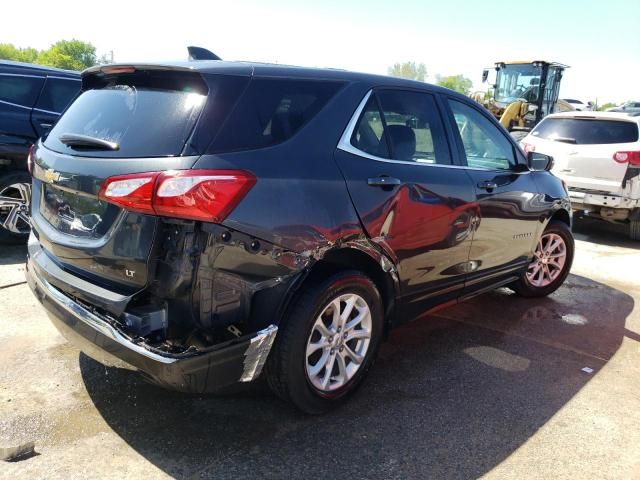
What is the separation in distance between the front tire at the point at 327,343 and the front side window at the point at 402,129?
777 mm

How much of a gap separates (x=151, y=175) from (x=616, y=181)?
706cm

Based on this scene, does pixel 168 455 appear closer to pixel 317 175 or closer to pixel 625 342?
pixel 317 175

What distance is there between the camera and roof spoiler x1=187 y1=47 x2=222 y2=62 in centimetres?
307

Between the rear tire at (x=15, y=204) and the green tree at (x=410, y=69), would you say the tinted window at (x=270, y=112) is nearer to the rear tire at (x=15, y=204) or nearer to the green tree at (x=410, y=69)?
the rear tire at (x=15, y=204)

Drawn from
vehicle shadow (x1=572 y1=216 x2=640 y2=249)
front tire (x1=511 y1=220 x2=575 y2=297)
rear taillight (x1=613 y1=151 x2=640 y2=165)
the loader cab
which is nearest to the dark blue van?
front tire (x1=511 y1=220 x2=575 y2=297)

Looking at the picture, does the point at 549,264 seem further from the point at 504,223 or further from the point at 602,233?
the point at 602,233

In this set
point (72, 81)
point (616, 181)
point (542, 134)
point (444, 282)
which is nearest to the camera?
point (444, 282)

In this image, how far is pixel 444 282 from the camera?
12.2 ft

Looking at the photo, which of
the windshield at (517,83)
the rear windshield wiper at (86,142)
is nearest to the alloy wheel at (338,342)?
the rear windshield wiper at (86,142)

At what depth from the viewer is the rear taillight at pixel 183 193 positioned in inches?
90.0

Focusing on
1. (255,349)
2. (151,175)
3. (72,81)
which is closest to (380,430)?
(255,349)

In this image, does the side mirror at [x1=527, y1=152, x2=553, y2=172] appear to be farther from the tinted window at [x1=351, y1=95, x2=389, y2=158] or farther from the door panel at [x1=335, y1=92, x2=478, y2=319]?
the tinted window at [x1=351, y1=95, x2=389, y2=158]

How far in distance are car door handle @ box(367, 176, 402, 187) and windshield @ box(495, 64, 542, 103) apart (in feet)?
52.7

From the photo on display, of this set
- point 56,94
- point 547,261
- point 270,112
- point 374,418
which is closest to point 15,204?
point 56,94
